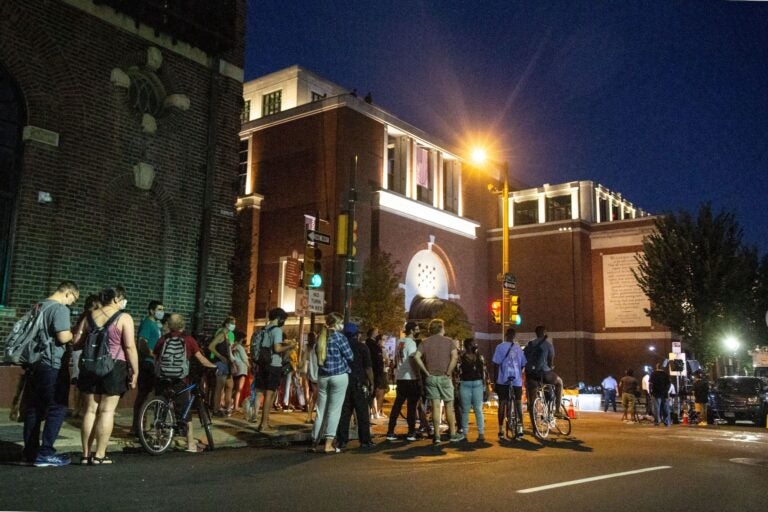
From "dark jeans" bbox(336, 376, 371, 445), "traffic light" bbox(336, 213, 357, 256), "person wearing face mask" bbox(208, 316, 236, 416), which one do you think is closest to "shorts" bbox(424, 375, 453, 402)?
"dark jeans" bbox(336, 376, 371, 445)

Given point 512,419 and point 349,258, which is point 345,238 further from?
point 512,419

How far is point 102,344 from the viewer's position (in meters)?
7.77

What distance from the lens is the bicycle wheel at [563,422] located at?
1292cm

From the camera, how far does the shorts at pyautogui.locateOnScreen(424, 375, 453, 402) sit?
11094 millimetres

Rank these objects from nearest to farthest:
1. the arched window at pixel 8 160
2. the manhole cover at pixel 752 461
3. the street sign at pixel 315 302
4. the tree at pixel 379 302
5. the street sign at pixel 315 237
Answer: the manhole cover at pixel 752 461, the arched window at pixel 8 160, the street sign at pixel 315 302, the street sign at pixel 315 237, the tree at pixel 379 302

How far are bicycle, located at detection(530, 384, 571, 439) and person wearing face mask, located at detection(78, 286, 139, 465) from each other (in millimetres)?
7294

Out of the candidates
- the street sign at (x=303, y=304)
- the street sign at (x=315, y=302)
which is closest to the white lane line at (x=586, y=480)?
the street sign at (x=315, y=302)

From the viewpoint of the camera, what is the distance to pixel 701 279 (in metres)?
31.3

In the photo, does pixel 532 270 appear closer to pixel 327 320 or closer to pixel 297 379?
pixel 297 379

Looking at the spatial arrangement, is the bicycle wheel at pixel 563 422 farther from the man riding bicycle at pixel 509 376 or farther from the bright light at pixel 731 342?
the bright light at pixel 731 342

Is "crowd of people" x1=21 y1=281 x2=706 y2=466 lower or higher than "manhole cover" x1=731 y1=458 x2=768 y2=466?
higher

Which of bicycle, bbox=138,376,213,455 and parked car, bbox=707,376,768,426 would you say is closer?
bicycle, bbox=138,376,213,455

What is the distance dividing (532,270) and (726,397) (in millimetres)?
23445

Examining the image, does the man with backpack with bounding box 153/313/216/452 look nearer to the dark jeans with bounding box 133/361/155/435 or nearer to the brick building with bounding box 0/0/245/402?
the dark jeans with bounding box 133/361/155/435
